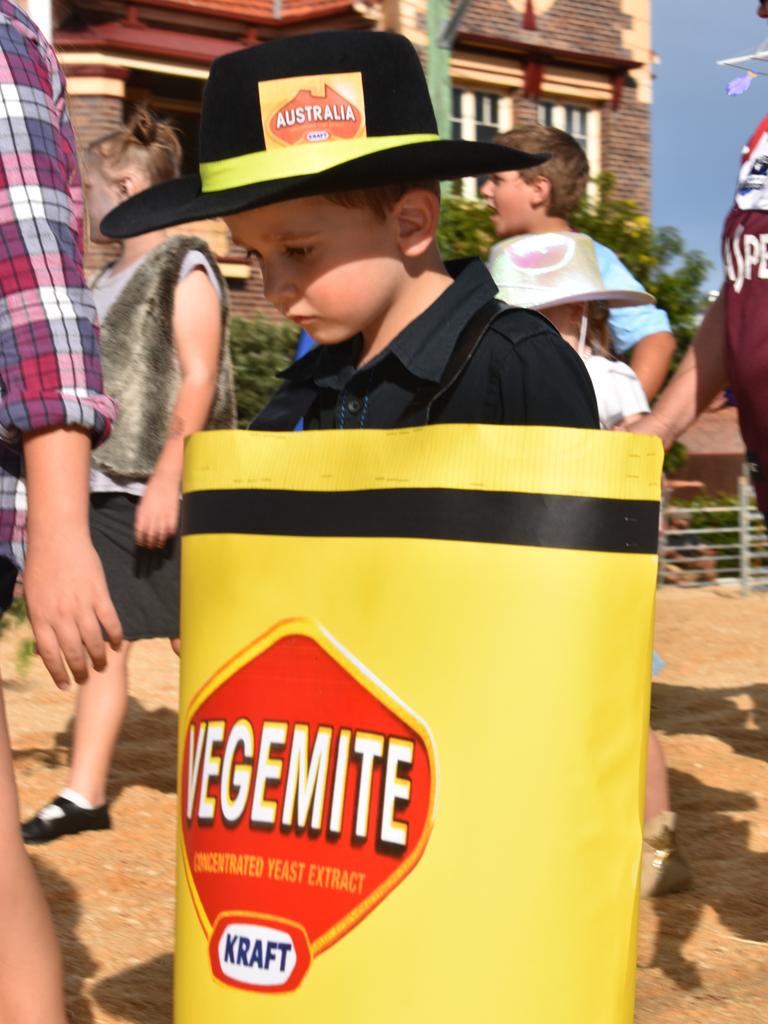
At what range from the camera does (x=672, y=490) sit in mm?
16984

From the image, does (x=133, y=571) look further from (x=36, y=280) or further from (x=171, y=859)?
(x=36, y=280)

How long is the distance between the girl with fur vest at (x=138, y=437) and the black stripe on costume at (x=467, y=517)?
2.32 m

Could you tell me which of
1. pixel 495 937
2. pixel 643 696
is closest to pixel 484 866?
pixel 495 937

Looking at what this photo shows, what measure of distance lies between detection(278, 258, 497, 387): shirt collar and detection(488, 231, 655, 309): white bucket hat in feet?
3.87

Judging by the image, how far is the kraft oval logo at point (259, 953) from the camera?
177 centimetres

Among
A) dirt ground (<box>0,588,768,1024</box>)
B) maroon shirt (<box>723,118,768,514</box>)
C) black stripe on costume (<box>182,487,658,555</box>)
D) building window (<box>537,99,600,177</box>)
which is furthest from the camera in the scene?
building window (<box>537,99,600,177</box>)

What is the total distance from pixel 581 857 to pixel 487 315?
84 centimetres

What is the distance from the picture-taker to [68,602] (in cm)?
187

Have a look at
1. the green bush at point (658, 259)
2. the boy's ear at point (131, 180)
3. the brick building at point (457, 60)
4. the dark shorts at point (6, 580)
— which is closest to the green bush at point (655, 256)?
the green bush at point (658, 259)

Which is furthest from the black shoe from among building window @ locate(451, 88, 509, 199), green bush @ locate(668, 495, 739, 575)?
building window @ locate(451, 88, 509, 199)

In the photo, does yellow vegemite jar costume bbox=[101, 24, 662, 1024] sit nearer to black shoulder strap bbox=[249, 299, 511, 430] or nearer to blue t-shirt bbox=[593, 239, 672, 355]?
black shoulder strap bbox=[249, 299, 511, 430]

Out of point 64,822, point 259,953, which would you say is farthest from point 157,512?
point 259,953

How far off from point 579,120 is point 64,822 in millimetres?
15934

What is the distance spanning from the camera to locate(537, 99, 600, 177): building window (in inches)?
728
